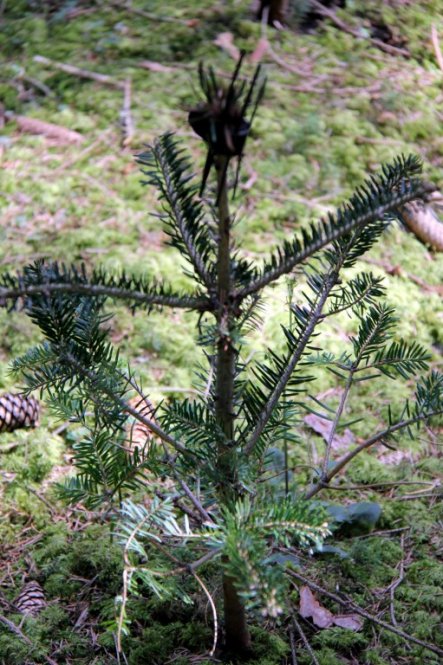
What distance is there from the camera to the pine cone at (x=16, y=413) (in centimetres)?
241

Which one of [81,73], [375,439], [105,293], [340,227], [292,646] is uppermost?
[340,227]

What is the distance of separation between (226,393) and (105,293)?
1.15 ft

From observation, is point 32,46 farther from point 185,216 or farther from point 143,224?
point 185,216

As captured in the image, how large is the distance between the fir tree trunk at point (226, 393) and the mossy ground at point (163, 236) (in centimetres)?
12

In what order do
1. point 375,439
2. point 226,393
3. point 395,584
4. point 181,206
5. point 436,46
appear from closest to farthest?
point 181,206 → point 226,393 → point 375,439 → point 395,584 → point 436,46

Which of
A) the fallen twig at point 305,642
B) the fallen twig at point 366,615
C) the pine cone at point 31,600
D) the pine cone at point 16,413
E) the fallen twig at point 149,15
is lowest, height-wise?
the pine cone at point 16,413

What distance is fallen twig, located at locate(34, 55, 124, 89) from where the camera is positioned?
14.5 feet

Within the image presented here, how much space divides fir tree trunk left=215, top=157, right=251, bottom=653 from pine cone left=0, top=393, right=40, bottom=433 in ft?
3.87

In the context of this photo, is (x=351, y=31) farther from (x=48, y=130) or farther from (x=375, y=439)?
(x=375, y=439)

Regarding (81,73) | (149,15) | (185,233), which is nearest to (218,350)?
(185,233)

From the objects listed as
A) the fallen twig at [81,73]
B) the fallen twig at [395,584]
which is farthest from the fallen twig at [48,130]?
the fallen twig at [395,584]

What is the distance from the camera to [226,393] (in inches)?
52.5

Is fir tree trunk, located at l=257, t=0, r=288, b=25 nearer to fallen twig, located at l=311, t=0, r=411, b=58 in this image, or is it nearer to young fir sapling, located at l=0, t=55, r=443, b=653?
fallen twig, located at l=311, t=0, r=411, b=58

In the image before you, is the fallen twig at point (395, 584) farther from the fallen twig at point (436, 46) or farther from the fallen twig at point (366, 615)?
the fallen twig at point (436, 46)
